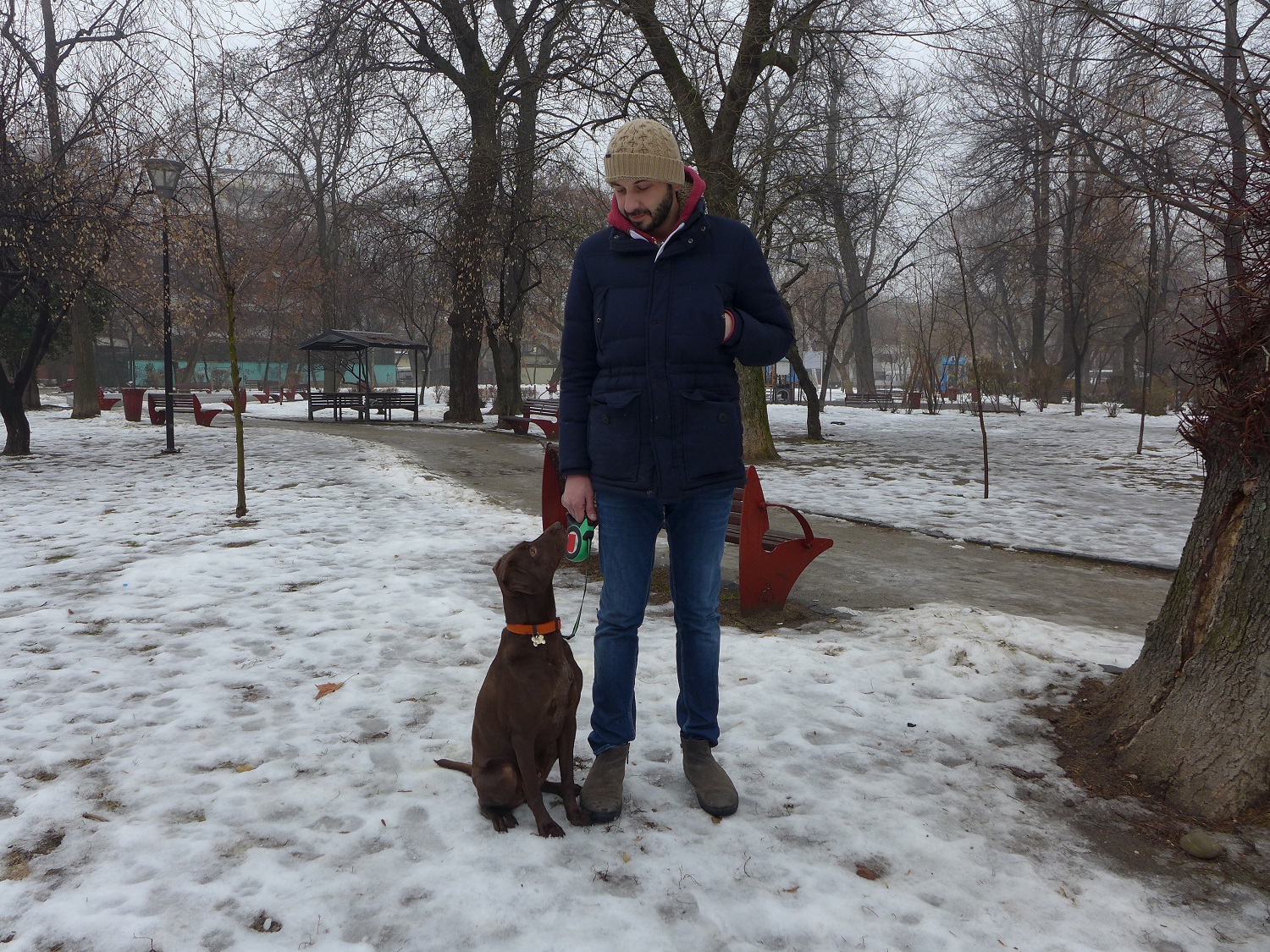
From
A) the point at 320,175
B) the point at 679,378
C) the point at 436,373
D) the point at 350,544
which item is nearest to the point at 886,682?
the point at 679,378

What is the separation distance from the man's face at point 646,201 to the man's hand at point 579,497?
771mm

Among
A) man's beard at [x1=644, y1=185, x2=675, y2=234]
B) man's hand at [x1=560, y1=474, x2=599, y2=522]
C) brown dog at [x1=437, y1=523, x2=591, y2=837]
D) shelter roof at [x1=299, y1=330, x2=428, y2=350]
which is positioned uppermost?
shelter roof at [x1=299, y1=330, x2=428, y2=350]

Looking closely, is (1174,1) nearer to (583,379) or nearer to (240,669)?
(583,379)

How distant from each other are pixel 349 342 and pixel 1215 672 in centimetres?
2037

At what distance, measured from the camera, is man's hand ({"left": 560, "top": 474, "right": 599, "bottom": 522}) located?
250 centimetres

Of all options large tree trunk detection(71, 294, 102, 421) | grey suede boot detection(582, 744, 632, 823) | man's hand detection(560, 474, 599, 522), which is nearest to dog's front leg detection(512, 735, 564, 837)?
grey suede boot detection(582, 744, 632, 823)

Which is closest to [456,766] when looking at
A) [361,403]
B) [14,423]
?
[14,423]

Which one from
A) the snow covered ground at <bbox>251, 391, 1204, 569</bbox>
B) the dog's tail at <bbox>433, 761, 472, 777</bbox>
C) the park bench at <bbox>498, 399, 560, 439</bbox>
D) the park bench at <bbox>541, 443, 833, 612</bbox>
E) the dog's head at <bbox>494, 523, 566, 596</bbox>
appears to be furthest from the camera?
the park bench at <bbox>498, 399, 560, 439</bbox>

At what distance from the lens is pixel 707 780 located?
254 centimetres

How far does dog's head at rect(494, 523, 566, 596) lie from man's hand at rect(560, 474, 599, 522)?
26 centimetres

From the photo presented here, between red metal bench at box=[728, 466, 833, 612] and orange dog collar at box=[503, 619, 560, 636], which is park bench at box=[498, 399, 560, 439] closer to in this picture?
red metal bench at box=[728, 466, 833, 612]

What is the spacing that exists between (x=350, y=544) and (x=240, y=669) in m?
2.52

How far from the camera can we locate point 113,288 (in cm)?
1484

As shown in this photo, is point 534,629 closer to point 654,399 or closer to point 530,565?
point 530,565
